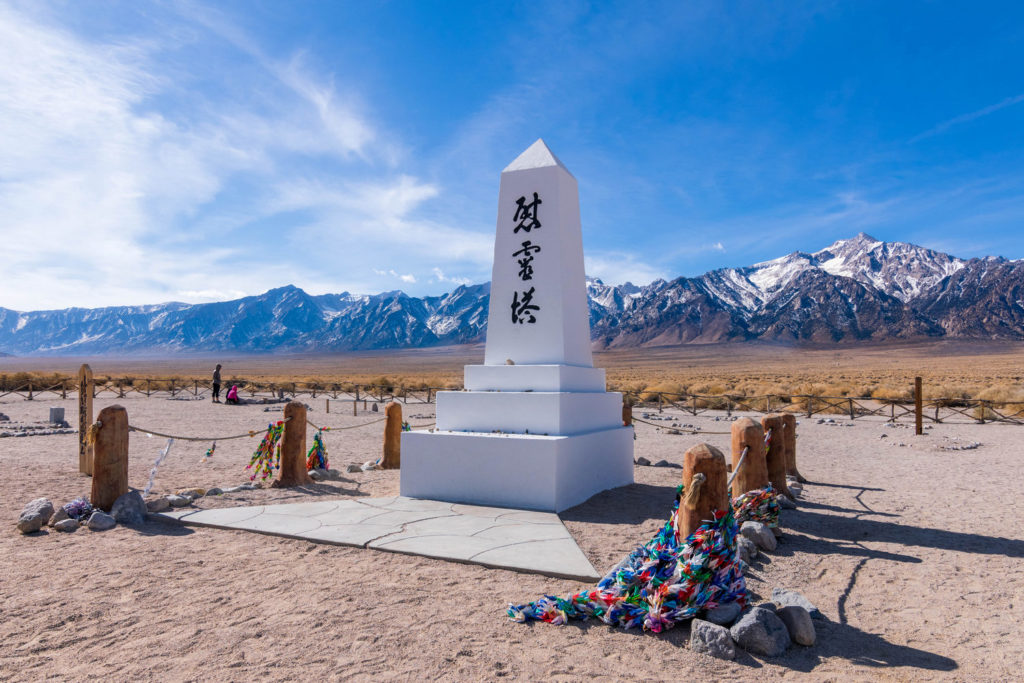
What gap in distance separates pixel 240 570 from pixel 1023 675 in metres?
4.86

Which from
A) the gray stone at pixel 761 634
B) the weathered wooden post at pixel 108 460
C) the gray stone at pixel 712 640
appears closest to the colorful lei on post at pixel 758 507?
the gray stone at pixel 761 634

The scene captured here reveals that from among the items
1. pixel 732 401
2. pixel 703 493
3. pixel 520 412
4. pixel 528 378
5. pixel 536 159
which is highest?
pixel 536 159

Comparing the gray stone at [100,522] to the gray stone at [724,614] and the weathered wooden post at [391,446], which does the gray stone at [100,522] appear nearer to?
the weathered wooden post at [391,446]

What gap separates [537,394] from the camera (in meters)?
6.72

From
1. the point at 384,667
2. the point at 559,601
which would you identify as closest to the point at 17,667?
the point at 384,667

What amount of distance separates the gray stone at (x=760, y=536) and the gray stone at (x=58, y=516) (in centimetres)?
635

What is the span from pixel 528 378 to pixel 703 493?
320 centimetres

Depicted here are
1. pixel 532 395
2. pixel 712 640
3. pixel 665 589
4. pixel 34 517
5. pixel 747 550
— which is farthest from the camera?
pixel 532 395

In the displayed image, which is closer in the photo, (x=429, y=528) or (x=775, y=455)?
(x=429, y=528)

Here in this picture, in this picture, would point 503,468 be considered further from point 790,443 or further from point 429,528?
point 790,443

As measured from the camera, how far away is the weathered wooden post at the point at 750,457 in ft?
19.7

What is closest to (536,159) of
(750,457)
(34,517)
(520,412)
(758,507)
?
(520,412)

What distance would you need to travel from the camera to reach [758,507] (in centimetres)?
568

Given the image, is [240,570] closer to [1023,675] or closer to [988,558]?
[1023,675]
